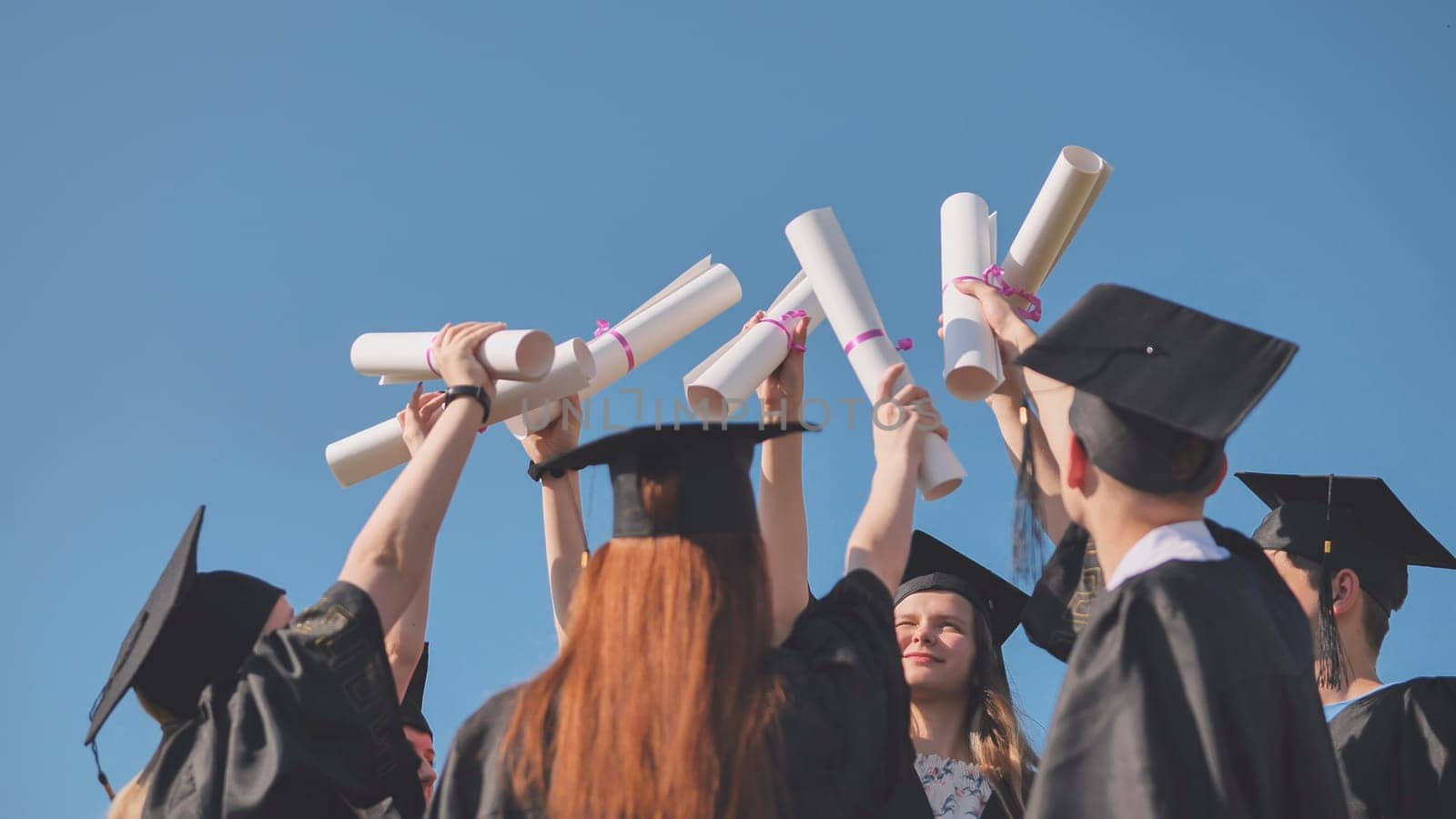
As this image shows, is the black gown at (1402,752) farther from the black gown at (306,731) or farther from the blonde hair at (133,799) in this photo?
the blonde hair at (133,799)

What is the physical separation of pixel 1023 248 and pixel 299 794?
291cm

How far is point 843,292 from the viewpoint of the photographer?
15.5 ft

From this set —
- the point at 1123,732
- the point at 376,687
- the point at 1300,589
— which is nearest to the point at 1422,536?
the point at 1300,589

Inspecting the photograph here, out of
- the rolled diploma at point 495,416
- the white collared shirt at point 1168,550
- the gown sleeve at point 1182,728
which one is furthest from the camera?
the rolled diploma at point 495,416

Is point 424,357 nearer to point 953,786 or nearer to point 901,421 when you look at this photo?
point 901,421

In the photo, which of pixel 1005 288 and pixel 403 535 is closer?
pixel 403 535

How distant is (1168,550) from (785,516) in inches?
50.9

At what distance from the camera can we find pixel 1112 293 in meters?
3.45

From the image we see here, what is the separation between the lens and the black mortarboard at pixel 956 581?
5457 millimetres

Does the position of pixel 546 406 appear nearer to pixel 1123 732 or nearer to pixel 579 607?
pixel 579 607

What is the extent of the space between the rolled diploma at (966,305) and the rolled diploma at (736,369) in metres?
0.55

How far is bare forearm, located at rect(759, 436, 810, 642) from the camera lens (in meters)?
3.91

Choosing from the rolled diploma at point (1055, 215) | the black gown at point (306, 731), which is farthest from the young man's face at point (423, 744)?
the rolled diploma at point (1055, 215)

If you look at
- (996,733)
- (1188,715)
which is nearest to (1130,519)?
(1188,715)
